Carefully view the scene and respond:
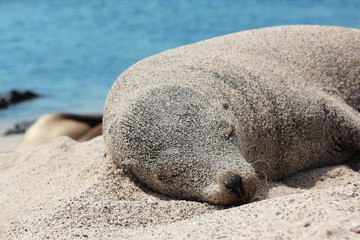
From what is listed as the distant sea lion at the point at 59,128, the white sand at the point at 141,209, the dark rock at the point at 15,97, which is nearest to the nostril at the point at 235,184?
the white sand at the point at 141,209

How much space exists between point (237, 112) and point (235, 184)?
748mm

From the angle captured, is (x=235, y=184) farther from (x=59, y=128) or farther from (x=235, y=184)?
(x=59, y=128)

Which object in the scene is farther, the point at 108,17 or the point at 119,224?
the point at 108,17

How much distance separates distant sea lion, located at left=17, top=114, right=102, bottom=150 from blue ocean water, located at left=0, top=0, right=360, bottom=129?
202cm

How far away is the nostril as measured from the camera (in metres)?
2.93

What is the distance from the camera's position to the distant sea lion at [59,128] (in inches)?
269

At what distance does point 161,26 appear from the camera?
1570 centimetres

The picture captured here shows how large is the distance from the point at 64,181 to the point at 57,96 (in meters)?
7.46

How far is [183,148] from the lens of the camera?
3.06 m

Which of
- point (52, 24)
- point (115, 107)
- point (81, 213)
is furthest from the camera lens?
point (52, 24)

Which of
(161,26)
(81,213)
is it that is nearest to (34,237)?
(81,213)

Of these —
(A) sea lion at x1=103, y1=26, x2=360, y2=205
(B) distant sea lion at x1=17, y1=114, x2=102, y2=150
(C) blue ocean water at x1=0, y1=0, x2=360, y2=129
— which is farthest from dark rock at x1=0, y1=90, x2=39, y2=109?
(A) sea lion at x1=103, y1=26, x2=360, y2=205

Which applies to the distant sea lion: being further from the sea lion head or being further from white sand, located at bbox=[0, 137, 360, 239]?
the sea lion head

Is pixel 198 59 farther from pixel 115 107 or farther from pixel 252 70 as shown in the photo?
pixel 115 107
